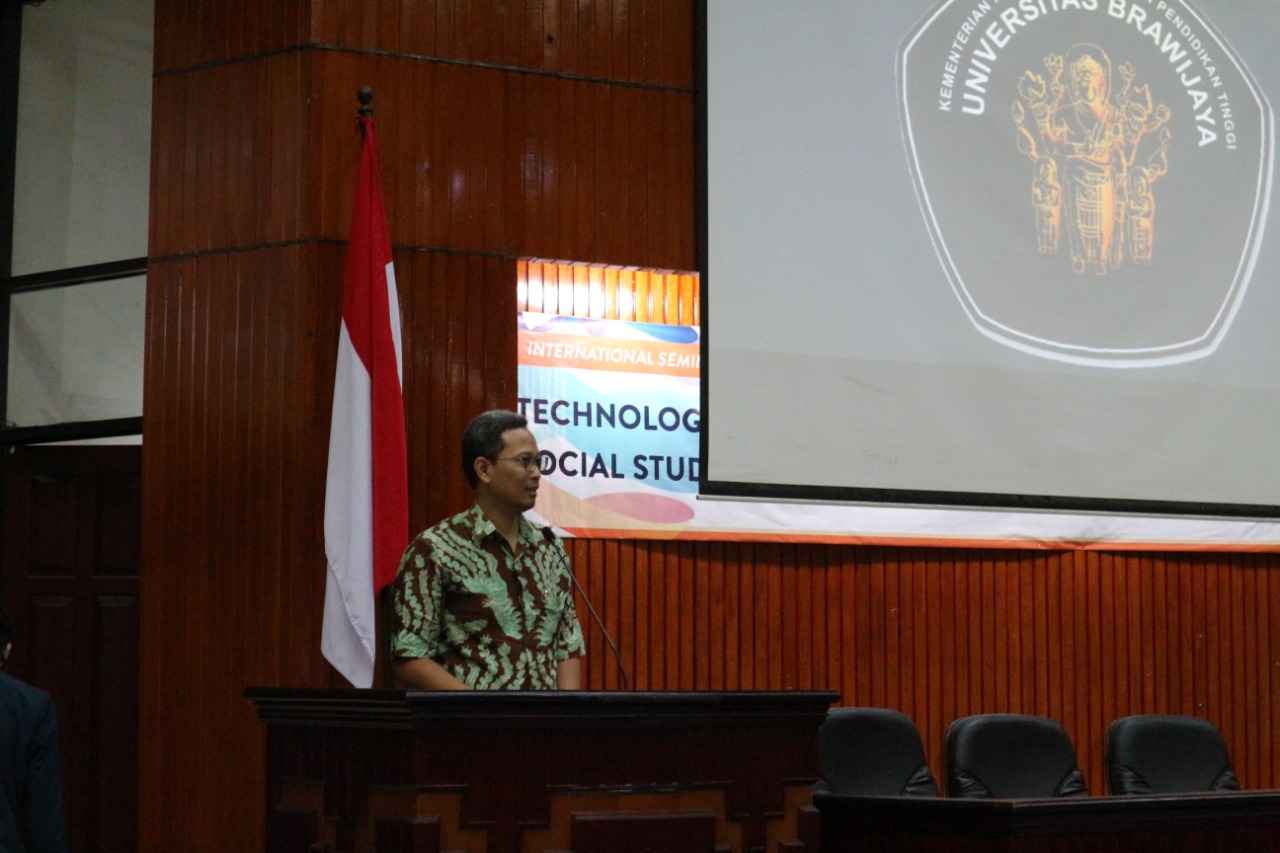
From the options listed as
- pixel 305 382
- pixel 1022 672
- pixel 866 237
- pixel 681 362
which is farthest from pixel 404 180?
pixel 1022 672

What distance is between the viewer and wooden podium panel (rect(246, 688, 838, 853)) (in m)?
3.49

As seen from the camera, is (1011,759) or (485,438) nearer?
(485,438)

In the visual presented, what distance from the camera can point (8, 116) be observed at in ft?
21.7

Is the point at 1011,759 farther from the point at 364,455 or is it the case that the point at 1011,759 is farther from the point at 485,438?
the point at 485,438

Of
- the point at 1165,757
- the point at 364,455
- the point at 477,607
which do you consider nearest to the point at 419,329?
the point at 364,455

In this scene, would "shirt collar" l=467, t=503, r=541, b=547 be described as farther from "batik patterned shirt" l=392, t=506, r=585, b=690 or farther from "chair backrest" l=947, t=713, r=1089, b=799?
"chair backrest" l=947, t=713, r=1089, b=799

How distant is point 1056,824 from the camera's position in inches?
169

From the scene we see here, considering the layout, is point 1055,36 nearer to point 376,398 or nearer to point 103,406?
point 376,398

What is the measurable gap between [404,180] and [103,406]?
61.0 inches

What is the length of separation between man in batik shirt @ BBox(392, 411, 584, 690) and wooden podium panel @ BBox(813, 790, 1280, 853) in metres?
0.92

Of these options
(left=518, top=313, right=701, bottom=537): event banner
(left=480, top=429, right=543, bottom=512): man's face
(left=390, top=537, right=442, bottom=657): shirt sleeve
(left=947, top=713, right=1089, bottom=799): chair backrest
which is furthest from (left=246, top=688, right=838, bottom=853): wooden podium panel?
(left=947, top=713, right=1089, bottom=799): chair backrest

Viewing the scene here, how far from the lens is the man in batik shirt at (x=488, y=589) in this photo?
13.5 feet

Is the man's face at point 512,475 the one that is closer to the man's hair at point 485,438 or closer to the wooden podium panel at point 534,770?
the man's hair at point 485,438

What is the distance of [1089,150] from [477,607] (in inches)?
138
